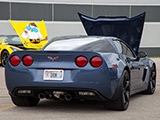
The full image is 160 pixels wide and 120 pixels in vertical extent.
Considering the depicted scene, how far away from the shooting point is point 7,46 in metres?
17.5

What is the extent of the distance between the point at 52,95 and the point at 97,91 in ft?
2.46

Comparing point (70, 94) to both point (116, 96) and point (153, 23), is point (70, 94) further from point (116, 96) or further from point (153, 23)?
point (153, 23)

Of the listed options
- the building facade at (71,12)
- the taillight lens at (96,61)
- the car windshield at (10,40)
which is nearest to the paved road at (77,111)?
the taillight lens at (96,61)

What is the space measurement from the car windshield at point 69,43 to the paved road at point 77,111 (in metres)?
1.05

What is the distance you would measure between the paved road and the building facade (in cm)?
2087

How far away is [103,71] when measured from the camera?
625cm

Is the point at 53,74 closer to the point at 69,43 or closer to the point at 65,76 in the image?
the point at 65,76

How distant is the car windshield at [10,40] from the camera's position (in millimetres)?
17656

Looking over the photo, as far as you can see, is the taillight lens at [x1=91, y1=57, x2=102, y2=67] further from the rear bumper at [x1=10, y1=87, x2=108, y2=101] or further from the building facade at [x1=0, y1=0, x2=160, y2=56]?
the building facade at [x1=0, y1=0, x2=160, y2=56]

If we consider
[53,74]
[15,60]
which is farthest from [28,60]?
[53,74]

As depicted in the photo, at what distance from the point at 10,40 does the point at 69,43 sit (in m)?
11.1

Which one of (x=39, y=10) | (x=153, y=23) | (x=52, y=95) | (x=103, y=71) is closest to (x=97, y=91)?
(x=103, y=71)

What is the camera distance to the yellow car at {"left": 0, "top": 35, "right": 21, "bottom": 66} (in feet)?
56.9

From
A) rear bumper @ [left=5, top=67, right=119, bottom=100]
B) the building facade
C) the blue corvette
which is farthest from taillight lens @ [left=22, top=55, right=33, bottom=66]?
the building facade
